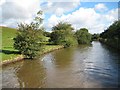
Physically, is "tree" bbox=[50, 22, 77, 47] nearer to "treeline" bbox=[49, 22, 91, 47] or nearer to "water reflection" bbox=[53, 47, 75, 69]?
"treeline" bbox=[49, 22, 91, 47]

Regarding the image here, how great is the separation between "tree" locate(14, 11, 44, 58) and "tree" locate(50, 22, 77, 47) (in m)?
30.7

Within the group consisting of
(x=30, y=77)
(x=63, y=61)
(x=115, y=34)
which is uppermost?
(x=115, y=34)

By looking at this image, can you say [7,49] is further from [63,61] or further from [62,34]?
[62,34]

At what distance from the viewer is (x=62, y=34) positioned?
2689 inches

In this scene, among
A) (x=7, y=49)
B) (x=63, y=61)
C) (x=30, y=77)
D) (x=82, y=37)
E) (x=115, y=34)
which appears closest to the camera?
(x=30, y=77)

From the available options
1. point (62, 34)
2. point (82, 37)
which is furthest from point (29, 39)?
point (82, 37)

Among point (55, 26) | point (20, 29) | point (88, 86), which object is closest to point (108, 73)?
point (88, 86)

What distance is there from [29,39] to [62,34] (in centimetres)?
3363

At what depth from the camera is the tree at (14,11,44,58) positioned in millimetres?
34969

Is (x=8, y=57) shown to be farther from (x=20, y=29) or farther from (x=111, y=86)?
(x=111, y=86)

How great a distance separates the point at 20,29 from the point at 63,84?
1960cm

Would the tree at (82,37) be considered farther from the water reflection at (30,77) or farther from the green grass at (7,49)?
the water reflection at (30,77)

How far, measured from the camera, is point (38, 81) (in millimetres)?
20656

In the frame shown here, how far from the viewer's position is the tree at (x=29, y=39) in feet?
115
